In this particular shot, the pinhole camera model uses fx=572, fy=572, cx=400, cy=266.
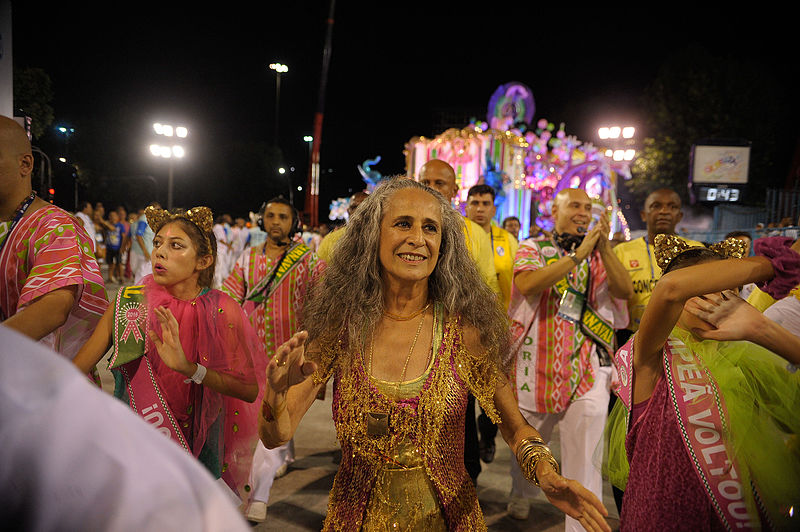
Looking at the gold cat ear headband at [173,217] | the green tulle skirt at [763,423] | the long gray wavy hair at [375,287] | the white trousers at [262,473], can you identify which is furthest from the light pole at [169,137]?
the green tulle skirt at [763,423]

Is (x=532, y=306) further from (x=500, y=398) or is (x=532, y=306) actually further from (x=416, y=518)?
(x=416, y=518)

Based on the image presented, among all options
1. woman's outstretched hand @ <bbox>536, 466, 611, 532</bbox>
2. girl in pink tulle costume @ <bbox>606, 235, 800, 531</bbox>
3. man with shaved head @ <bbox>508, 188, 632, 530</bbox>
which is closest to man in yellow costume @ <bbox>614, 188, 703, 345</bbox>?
man with shaved head @ <bbox>508, 188, 632, 530</bbox>

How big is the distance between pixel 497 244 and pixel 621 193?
37582mm

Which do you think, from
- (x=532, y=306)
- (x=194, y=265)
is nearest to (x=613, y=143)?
(x=532, y=306)

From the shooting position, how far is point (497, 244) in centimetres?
507

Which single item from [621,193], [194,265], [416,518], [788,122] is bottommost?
[416,518]

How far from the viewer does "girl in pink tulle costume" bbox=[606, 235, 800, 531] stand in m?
1.71

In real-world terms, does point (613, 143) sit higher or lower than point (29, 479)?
higher

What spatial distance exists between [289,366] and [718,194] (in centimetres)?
2827

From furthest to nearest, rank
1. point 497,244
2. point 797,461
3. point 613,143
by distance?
point 613,143, point 497,244, point 797,461

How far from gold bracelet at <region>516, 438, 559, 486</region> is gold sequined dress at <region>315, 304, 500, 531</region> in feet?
0.44

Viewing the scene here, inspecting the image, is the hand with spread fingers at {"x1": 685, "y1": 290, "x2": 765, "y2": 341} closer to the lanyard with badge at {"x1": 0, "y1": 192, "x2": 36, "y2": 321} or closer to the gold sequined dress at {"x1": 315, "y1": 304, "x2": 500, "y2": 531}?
the gold sequined dress at {"x1": 315, "y1": 304, "x2": 500, "y2": 531}

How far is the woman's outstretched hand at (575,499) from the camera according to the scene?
65.5 inches

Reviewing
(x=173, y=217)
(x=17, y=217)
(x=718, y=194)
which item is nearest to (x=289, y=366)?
(x=17, y=217)
